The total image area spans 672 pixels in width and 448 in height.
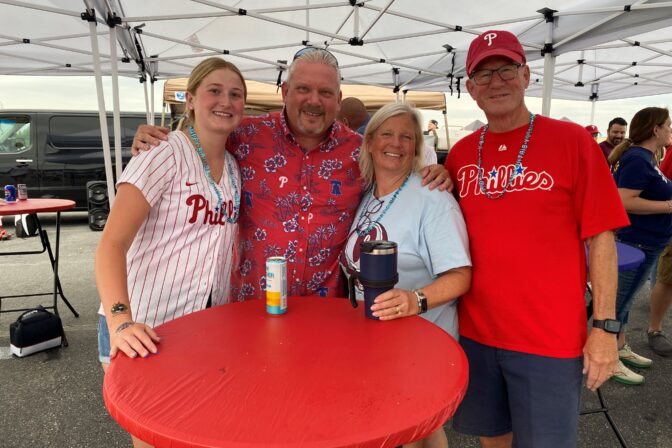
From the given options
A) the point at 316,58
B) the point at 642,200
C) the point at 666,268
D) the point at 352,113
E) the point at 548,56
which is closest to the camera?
the point at 316,58

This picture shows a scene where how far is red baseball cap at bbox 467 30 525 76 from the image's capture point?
4.59 feet

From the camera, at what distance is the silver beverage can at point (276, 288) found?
4.43 ft

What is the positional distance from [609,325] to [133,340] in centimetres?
140

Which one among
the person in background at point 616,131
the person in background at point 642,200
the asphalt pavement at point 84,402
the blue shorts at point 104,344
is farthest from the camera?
the person in background at point 616,131

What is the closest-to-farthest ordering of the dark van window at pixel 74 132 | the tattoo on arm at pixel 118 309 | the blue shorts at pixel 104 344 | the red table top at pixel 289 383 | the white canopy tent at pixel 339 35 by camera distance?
the red table top at pixel 289 383 < the tattoo on arm at pixel 118 309 < the blue shorts at pixel 104 344 < the white canopy tent at pixel 339 35 < the dark van window at pixel 74 132

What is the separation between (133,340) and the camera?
1.10m

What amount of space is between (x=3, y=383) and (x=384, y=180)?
289 cm

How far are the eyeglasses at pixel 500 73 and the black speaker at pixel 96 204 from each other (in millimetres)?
7925

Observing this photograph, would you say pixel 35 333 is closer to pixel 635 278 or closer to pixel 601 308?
pixel 601 308

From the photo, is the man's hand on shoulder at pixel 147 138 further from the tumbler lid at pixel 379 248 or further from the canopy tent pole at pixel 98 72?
the canopy tent pole at pixel 98 72

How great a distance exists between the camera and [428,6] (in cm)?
457

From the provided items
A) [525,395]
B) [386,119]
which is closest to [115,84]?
[386,119]

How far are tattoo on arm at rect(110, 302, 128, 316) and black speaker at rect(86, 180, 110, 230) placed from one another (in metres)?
7.54

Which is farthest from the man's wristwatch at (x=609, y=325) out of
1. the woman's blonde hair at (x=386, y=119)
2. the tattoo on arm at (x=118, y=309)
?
the tattoo on arm at (x=118, y=309)
